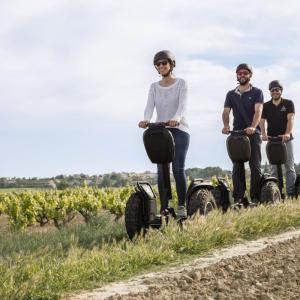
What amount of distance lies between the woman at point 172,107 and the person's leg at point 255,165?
205cm

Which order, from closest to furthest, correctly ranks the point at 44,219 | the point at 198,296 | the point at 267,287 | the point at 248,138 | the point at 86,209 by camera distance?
the point at 198,296, the point at 267,287, the point at 248,138, the point at 86,209, the point at 44,219

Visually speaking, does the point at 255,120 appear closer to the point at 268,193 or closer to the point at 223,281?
the point at 268,193

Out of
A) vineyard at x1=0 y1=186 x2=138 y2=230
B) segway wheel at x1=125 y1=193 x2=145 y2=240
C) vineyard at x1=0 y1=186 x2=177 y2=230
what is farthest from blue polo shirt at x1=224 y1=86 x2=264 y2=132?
vineyard at x1=0 y1=186 x2=138 y2=230

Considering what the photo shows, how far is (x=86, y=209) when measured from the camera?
1895cm

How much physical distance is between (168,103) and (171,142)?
0.66m

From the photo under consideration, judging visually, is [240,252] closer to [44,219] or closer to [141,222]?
[141,222]

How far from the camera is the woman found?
6941 mm

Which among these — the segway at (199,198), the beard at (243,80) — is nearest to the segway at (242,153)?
the beard at (243,80)

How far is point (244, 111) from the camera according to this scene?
8.91 m

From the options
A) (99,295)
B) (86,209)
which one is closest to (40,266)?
(99,295)

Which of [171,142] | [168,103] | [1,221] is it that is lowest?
[1,221]

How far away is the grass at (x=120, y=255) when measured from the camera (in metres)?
4.39

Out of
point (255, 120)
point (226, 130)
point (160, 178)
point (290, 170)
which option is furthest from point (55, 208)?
point (160, 178)

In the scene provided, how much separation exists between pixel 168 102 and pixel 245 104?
2.20 metres
